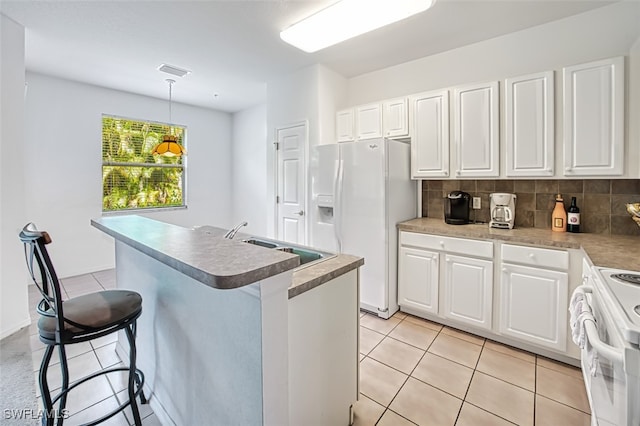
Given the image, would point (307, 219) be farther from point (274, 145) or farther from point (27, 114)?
point (27, 114)

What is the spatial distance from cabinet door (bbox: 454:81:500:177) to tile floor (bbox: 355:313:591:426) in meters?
1.48

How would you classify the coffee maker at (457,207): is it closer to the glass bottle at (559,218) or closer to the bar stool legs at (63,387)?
the glass bottle at (559,218)

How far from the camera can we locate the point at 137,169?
4.68 metres

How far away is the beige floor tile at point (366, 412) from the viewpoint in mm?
1628

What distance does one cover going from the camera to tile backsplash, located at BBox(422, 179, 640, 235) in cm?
228

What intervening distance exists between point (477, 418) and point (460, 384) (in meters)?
0.28

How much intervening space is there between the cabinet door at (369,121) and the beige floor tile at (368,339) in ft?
6.55

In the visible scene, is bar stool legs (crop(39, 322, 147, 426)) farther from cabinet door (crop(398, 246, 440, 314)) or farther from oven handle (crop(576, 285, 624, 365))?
cabinet door (crop(398, 246, 440, 314))

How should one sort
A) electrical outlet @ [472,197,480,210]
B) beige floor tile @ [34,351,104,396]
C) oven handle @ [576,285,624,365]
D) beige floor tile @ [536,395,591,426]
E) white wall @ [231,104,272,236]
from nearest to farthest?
oven handle @ [576,285,624,365] < beige floor tile @ [536,395,591,426] < beige floor tile @ [34,351,104,396] < electrical outlet @ [472,197,480,210] < white wall @ [231,104,272,236]

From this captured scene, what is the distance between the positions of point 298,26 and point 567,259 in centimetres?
274

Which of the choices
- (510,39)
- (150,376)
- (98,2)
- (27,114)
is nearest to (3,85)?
(98,2)

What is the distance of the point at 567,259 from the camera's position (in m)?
2.02

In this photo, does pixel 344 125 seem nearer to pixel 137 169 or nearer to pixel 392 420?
pixel 392 420

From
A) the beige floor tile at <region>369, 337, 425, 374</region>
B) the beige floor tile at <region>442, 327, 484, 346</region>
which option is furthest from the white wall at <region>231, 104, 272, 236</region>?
the beige floor tile at <region>442, 327, 484, 346</region>
